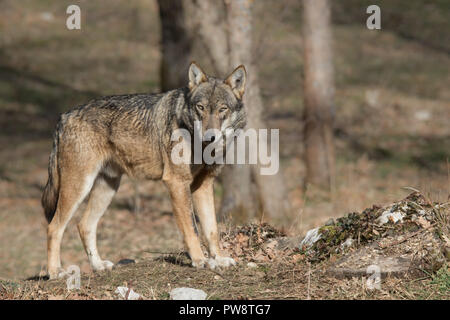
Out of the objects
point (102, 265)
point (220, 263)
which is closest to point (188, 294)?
point (220, 263)

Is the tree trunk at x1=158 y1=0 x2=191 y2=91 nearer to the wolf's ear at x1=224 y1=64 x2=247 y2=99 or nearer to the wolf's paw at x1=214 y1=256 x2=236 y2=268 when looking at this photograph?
the wolf's ear at x1=224 y1=64 x2=247 y2=99

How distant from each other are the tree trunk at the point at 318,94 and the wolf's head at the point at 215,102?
7743mm

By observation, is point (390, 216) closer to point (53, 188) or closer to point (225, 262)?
point (225, 262)

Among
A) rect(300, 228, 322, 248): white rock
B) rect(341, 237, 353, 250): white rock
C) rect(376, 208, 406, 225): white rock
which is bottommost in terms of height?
rect(300, 228, 322, 248): white rock

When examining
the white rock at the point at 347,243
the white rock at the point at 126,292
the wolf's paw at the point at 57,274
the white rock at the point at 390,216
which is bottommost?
the wolf's paw at the point at 57,274

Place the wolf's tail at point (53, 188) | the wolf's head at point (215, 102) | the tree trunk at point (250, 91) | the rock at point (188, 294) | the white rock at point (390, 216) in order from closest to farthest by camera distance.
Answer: the rock at point (188, 294) < the white rock at point (390, 216) < the wolf's head at point (215, 102) < the wolf's tail at point (53, 188) < the tree trunk at point (250, 91)

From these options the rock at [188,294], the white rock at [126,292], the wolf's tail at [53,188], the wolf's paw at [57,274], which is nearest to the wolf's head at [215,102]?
the rock at [188,294]

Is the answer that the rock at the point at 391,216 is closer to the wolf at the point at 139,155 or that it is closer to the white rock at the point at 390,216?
the white rock at the point at 390,216

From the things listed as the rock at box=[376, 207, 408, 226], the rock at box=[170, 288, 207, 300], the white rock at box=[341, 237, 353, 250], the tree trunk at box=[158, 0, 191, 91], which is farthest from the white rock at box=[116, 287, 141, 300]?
the tree trunk at box=[158, 0, 191, 91]

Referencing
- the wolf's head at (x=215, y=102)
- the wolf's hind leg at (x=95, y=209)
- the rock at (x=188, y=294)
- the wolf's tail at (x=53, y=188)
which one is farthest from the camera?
the wolf's hind leg at (x=95, y=209)

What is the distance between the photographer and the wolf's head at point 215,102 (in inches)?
254

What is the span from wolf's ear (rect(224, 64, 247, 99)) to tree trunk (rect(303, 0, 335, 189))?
25.3 feet

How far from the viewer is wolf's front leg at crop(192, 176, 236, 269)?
6713mm

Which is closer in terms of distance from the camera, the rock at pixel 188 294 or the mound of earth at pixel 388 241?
the rock at pixel 188 294
